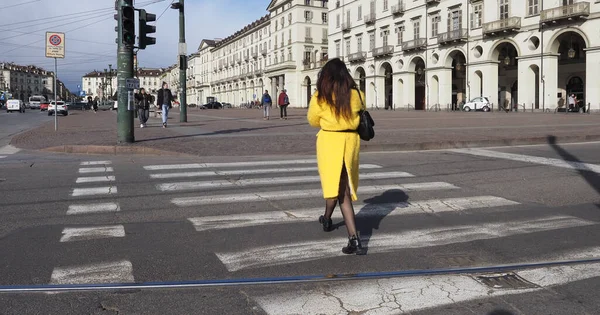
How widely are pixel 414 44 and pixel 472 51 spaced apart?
8455mm

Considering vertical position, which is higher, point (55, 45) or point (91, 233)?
point (55, 45)

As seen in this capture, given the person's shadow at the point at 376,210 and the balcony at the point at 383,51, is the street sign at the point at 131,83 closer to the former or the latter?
the person's shadow at the point at 376,210

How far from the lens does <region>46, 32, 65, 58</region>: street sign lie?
63.3ft

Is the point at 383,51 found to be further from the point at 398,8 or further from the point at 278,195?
the point at 278,195

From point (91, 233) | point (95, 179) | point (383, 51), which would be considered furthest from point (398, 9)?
point (91, 233)

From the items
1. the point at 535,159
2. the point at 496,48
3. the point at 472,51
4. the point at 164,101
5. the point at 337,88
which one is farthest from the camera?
the point at 472,51

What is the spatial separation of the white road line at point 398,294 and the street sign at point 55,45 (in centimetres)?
1803

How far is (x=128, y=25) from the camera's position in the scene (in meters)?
13.3

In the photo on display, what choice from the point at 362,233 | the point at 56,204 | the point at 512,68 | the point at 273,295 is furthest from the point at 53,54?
the point at 512,68

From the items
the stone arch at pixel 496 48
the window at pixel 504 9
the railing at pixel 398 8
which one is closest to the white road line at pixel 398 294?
the stone arch at pixel 496 48

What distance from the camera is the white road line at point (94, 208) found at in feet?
22.9

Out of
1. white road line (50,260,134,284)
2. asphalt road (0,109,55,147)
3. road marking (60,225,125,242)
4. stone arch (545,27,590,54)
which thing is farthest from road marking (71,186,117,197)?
stone arch (545,27,590,54)

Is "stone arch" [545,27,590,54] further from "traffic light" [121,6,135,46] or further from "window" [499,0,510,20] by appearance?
"traffic light" [121,6,135,46]

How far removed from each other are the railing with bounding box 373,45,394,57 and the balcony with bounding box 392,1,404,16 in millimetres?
3778
